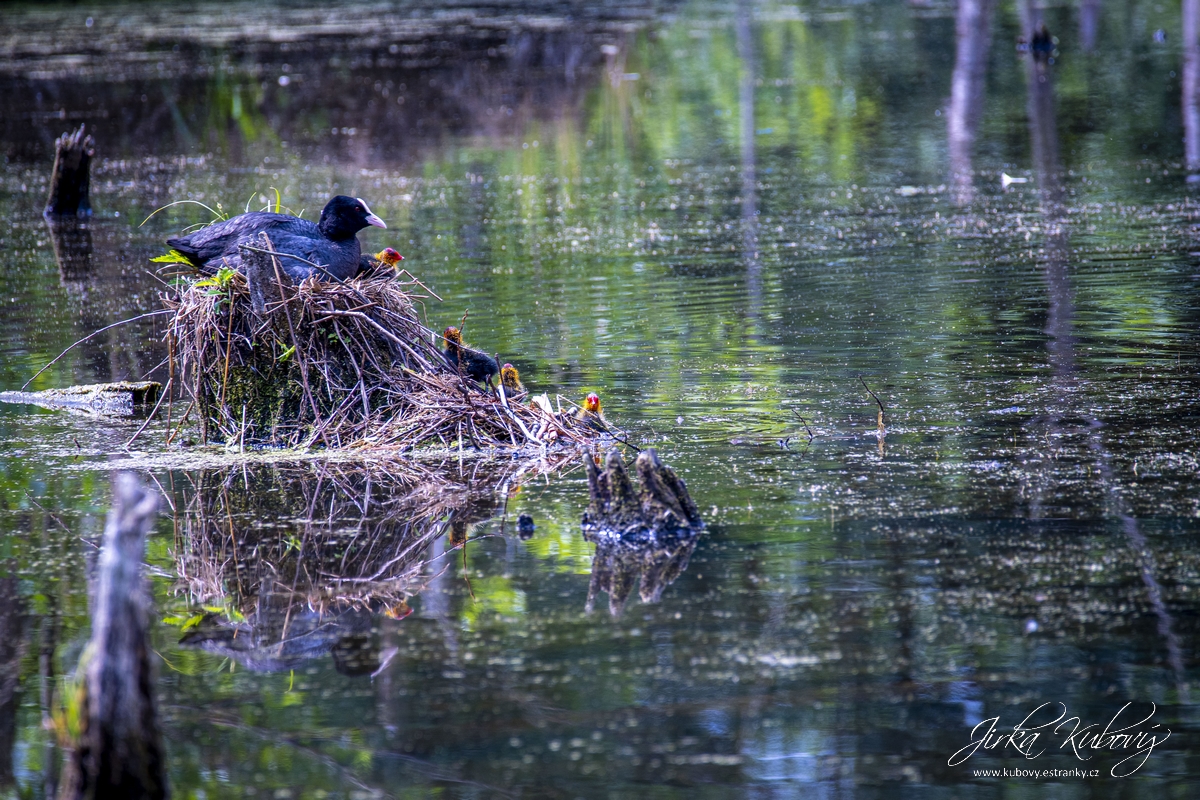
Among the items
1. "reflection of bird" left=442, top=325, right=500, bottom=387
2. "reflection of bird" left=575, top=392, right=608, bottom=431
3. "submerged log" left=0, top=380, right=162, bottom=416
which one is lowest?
"reflection of bird" left=575, top=392, right=608, bottom=431

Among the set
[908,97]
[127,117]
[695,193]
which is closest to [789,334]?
[695,193]

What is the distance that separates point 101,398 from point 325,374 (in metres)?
2.05

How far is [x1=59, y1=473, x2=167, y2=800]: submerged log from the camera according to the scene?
3656 millimetres

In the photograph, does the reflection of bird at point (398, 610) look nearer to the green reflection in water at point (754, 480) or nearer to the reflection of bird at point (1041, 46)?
the green reflection in water at point (754, 480)

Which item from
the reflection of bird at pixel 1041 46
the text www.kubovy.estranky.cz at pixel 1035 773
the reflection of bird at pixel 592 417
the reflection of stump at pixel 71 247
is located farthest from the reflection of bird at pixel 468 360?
the reflection of bird at pixel 1041 46

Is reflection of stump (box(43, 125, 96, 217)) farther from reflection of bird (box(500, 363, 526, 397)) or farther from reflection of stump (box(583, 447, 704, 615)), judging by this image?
reflection of stump (box(583, 447, 704, 615))

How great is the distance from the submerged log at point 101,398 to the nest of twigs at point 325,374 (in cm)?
109

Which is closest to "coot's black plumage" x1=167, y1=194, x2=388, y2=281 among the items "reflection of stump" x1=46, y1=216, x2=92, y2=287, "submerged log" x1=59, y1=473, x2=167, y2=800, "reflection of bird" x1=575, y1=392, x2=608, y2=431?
"reflection of bird" x1=575, y1=392, x2=608, y2=431

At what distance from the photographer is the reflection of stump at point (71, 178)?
16.6 meters

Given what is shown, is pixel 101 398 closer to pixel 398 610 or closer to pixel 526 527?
pixel 526 527

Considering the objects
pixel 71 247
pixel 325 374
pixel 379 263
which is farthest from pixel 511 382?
pixel 71 247

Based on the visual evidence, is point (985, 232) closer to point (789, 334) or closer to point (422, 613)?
point (789, 334)

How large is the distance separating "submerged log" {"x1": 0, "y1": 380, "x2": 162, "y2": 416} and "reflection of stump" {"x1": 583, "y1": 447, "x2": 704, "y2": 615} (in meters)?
4.01

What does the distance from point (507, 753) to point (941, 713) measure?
1.40 m
